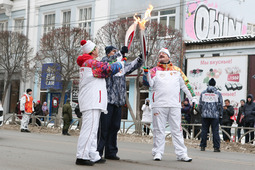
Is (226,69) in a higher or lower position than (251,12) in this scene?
lower

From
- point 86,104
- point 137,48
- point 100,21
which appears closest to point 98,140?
point 86,104

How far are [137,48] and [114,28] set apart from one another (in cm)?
180

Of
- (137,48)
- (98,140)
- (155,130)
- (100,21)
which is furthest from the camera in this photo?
(100,21)

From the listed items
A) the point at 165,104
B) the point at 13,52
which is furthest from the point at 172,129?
the point at 13,52

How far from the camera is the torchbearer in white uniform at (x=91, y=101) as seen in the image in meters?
7.27

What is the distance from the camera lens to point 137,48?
21281 millimetres

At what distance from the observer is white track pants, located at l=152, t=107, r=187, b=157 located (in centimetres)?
859

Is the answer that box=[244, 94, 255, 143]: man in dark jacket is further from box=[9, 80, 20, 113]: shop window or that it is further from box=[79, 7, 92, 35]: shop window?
box=[9, 80, 20, 113]: shop window

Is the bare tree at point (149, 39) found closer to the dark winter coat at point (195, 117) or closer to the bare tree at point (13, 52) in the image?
the dark winter coat at point (195, 117)

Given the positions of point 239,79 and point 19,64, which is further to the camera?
point 19,64

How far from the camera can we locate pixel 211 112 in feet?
40.4

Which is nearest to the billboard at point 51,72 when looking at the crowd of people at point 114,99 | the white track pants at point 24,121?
the white track pants at point 24,121

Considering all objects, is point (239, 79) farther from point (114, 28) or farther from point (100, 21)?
point (100, 21)

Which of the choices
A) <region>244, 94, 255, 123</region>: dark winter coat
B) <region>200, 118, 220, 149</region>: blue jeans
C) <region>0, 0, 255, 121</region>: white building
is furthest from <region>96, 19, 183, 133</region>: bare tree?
<region>200, 118, 220, 149</region>: blue jeans
